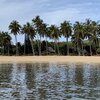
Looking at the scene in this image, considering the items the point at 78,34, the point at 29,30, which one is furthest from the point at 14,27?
the point at 78,34

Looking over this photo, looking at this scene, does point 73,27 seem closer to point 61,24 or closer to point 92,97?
point 61,24

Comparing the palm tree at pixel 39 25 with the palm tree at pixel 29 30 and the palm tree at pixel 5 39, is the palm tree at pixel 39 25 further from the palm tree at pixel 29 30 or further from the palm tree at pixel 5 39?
the palm tree at pixel 5 39

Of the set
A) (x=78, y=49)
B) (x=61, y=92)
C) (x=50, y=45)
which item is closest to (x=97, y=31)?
(x=78, y=49)

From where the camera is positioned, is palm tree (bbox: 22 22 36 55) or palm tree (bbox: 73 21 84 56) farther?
palm tree (bbox: 22 22 36 55)

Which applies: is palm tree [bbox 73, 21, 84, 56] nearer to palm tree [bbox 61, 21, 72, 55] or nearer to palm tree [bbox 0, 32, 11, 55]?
palm tree [bbox 61, 21, 72, 55]

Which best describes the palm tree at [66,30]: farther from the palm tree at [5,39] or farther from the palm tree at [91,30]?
the palm tree at [5,39]

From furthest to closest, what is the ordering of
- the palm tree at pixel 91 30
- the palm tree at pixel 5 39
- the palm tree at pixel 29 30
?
the palm tree at pixel 5 39, the palm tree at pixel 29 30, the palm tree at pixel 91 30

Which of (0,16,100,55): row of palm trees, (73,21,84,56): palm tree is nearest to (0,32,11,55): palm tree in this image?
(0,16,100,55): row of palm trees

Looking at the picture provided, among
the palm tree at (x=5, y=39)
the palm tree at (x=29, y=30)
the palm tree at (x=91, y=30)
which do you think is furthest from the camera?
the palm tree at (x=5, y=39)

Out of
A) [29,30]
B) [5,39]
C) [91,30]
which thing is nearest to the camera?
[91,30]

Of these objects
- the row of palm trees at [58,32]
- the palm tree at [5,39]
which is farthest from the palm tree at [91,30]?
the palm tree at [5,39]

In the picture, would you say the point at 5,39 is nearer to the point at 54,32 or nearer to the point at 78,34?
the point at 54,32

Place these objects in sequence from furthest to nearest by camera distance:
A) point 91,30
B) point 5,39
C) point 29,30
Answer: point 5,39
point 29,30
point 91,30

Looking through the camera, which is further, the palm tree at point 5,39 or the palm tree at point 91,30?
the palm tree at point 5,39
